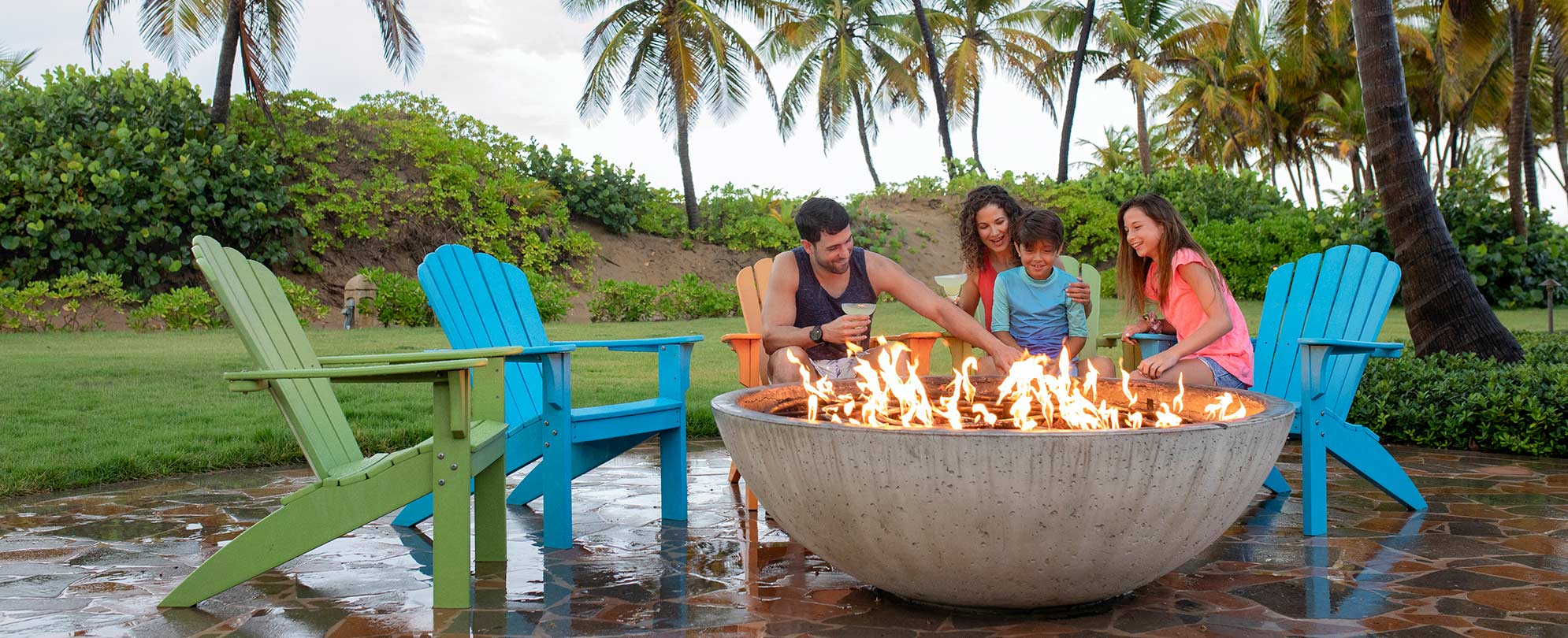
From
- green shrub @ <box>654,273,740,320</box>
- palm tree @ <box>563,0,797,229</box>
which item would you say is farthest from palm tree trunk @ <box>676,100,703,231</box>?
green shrub @ <box>654,273,740,320</box>

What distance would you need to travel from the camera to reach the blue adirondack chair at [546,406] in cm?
373

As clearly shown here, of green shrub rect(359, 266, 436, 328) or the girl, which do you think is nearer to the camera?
the girl

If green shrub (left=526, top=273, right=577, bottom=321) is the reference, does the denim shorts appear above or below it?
below

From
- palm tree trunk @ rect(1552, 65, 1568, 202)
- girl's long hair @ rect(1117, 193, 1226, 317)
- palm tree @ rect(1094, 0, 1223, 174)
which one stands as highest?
palm tree @ rect(1094, 0, 1223, 174)

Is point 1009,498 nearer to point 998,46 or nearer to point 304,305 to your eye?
point 304,305

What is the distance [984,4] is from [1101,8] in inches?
98.0

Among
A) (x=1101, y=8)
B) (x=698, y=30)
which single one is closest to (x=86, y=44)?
(x=698, y=30)

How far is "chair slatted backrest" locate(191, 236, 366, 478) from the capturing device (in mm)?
2971

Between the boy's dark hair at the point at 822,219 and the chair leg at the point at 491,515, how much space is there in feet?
4.48

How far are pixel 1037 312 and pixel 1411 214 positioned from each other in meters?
3.07

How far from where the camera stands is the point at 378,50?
50.7 feet

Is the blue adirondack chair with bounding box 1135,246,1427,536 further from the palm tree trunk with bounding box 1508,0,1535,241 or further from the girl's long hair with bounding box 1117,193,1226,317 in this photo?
the palm tree trunk with bounding box 1508,0,1535,241

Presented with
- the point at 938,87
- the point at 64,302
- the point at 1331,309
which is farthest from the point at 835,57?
the point at 1331,309

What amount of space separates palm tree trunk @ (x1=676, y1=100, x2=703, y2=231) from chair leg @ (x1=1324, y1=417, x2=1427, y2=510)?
16.2 metres
